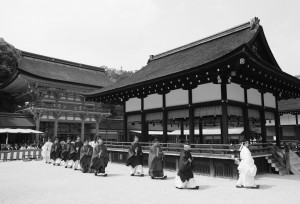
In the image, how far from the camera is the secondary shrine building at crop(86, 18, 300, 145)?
459 inches

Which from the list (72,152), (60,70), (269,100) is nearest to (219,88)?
(269,100)

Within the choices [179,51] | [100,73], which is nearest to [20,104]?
[100,73]

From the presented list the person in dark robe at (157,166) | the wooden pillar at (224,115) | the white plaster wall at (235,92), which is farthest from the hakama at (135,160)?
the white plaster wall at (235,92)

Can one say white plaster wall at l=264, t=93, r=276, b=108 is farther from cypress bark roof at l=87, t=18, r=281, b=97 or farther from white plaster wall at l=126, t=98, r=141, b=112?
white plaster wall at l=126, t=98, r=141, b=112

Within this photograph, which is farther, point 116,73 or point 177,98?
point 116,73

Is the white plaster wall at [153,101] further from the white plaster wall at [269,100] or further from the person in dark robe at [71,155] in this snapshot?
the white plaster wall at [269,100]

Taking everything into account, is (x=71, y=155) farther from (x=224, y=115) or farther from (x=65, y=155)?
(x=224, y=115)

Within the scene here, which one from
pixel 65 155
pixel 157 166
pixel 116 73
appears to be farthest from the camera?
pixel 116 73

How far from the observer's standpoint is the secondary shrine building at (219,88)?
38.2 ft

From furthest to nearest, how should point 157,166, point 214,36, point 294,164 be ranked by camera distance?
1. point 214,36
2. point 294,164
3. point 157,166

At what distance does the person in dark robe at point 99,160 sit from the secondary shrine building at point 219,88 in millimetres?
4314

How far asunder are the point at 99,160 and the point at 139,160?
1.84 meters

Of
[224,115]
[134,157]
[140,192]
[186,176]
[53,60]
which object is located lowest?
[140,192]

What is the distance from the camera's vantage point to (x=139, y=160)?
40.0 feet
